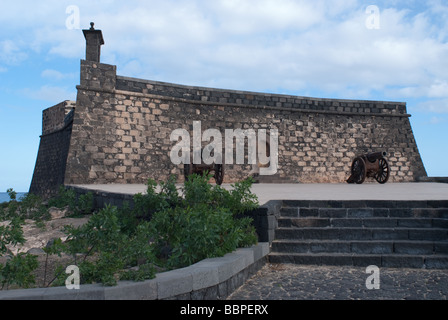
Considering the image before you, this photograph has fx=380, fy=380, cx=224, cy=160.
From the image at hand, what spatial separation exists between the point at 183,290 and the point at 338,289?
1.58m

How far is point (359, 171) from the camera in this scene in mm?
13328

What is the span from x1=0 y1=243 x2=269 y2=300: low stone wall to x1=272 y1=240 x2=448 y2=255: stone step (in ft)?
2.86

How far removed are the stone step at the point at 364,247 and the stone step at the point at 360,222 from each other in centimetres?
41

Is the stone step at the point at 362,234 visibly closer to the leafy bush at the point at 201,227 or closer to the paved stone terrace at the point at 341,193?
the leafy bush at the point at 201,227

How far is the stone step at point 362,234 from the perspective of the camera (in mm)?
5055

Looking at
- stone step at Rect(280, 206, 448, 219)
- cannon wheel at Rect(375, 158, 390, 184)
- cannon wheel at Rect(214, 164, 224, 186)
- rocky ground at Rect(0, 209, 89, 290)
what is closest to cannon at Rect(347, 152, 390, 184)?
cannon wheel at Rect(375, 158, 390, 184)

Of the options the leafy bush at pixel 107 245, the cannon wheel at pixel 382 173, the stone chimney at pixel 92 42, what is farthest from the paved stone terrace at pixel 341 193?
the stone chimney at pixel 92 42

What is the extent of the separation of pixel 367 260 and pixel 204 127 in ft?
34.2

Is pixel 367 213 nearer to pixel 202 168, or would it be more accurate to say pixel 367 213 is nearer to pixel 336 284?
pixel 336 284

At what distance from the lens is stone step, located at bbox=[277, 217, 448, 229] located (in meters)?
5.32

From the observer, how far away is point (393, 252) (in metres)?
4.86

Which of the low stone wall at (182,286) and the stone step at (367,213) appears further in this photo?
the stone step at (367,213)
